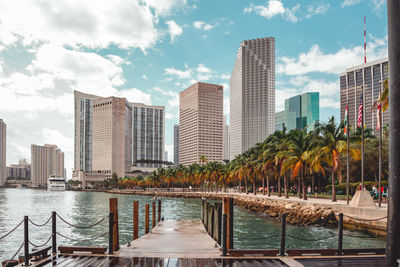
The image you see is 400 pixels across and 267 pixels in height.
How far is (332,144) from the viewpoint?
1511 inches

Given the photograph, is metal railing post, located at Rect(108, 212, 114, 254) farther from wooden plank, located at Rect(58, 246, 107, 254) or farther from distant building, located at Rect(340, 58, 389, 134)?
distant building, located at Rect(340, 58, 389, 134)

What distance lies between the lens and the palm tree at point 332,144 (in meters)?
37.3

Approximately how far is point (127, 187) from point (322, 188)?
15062 cm

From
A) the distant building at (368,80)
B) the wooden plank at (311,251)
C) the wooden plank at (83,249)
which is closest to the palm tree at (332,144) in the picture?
the wooden plank at (311,251)

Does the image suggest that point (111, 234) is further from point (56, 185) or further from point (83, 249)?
point (56, 185)

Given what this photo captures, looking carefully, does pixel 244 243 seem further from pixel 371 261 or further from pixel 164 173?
pixel 164 173

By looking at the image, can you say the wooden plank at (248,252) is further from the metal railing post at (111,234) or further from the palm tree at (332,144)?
the palm tree at (332,144)

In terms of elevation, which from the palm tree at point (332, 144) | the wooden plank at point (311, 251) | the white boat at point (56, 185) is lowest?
the white boat at point (56, 185)

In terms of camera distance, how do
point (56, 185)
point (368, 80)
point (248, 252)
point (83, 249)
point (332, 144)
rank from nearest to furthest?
point (248, 252) → point (83, 249) → point (332, 144) → point (368, 80) → point (56, 185)

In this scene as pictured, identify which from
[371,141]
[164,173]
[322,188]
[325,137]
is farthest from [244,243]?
[164,173]

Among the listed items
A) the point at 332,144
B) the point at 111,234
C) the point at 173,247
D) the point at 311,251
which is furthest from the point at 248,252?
the point at 332,144

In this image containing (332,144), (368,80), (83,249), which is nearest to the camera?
(83,249)

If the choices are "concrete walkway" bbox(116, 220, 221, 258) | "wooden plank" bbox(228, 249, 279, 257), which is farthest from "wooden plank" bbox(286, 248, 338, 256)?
"concrete walkway" bbox(116, 220, 221, 258)

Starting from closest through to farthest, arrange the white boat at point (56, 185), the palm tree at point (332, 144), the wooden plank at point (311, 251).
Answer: the wooden plank at point (311, 251)
the palm tree at point (332, 144)
the white boat at point (56, 185)
